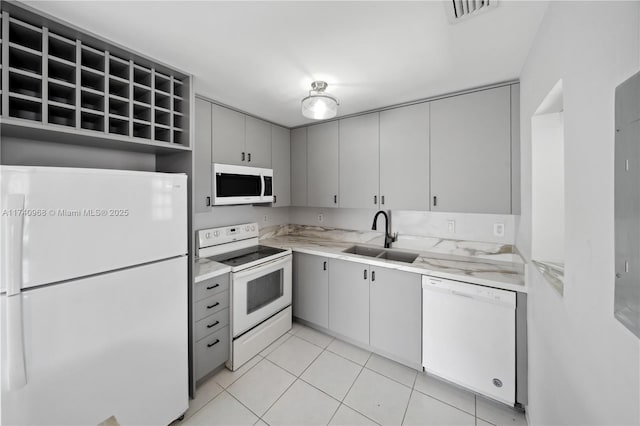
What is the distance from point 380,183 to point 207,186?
161cm

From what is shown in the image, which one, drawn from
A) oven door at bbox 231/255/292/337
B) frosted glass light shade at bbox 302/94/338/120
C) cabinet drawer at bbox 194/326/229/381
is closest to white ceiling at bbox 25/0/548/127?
frosted glass light shade at bbox 302/94/338/120

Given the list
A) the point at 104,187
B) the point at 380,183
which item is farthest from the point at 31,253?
the point at 380,183

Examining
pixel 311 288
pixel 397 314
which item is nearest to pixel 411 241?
pixel 397 314

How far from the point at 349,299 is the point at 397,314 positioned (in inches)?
18.5

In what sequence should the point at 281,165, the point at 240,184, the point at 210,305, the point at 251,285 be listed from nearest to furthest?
the point at 210,305
the point at 251,285
the point at 240,184
the point at 281,165

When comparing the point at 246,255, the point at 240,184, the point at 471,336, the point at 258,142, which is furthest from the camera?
the point at 258,142

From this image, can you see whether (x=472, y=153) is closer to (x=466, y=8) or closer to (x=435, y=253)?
(x=435, y=253)

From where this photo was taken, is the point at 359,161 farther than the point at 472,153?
Yes

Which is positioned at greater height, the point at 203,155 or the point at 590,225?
the point at 203,155

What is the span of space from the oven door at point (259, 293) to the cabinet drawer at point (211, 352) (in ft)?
0.34

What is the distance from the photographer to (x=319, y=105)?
1.78 meters

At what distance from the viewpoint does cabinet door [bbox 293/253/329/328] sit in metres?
Result: 2.52

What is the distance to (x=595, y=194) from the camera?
0.66 m

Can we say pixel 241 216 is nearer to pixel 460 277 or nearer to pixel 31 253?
pixel 31 253
